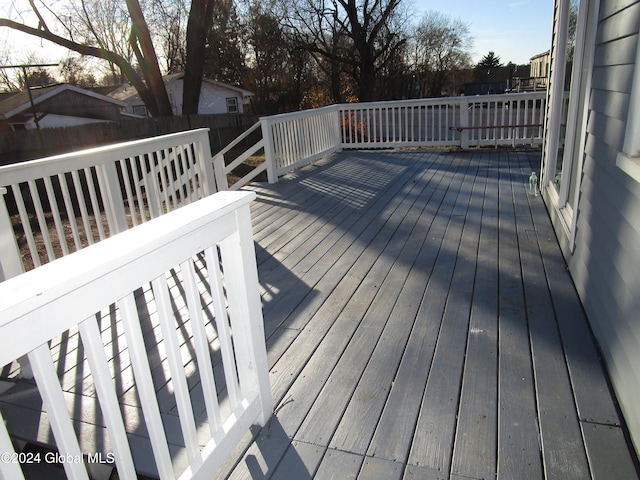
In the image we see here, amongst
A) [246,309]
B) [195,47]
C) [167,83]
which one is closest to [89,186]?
[246,309]

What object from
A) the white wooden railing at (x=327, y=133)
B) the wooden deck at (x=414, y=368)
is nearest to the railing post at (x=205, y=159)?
the wooden deck at (x=414, y=368)

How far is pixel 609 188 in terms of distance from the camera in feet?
6.39

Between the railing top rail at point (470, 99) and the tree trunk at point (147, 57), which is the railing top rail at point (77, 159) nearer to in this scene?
the railing top rail at point (470, 99)

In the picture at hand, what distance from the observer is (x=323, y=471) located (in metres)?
1.42

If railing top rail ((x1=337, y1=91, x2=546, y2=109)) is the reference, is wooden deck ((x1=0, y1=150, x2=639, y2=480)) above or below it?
below

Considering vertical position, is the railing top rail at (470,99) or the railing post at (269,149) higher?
the railing top rail at (470,99)

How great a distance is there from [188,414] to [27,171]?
1.85 meters

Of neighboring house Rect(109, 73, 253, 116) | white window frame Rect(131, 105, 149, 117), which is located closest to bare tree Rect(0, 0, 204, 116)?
neighboring house Rect(109, 73, 253, 116)

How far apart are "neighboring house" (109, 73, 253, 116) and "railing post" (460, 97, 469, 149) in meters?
16.8

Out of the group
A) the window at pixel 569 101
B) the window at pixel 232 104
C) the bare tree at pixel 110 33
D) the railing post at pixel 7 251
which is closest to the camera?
the railing post at pixel 7 251

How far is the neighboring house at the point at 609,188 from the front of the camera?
1577mm

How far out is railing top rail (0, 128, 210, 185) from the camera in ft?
7.36

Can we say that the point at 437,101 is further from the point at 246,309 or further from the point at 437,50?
the point at 437,50

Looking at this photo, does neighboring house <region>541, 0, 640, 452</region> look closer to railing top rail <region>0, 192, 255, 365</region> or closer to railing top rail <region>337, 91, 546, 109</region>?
railing top rail <region>0, 192, 255, 365</region>
